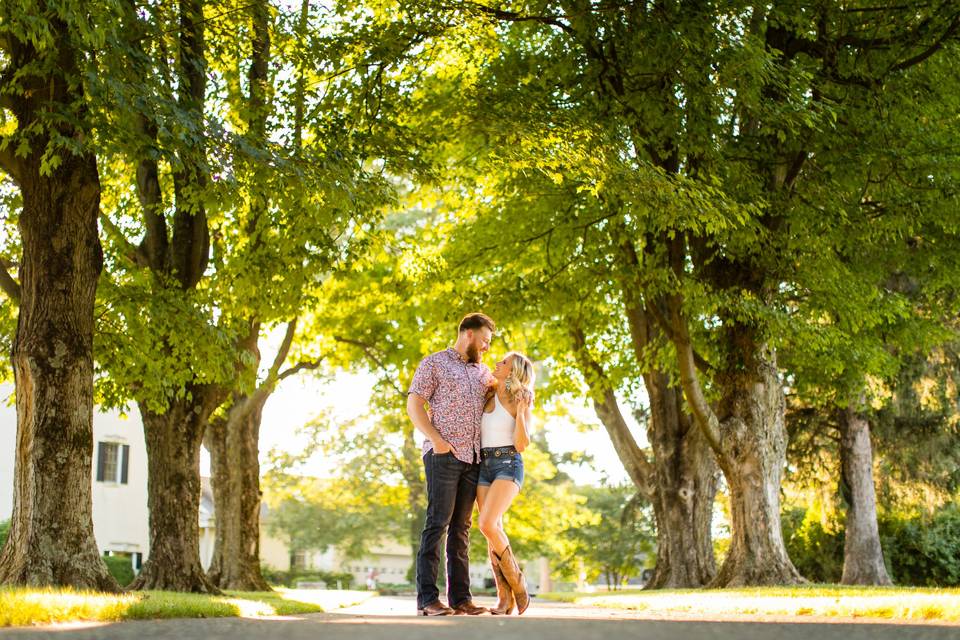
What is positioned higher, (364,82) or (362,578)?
(364,82)

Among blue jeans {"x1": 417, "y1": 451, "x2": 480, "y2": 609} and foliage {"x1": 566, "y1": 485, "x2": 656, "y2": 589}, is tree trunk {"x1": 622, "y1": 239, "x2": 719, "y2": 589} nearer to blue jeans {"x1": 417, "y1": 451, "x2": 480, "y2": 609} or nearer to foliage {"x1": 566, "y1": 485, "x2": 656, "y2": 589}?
blue jeans {"x1": 417, "y1": 451, "x2": 480, "y2": 609}

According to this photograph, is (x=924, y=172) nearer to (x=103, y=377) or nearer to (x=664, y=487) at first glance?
(x=664, y=487)

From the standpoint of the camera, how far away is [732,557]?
18.8m

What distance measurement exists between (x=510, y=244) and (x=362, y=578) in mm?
62005

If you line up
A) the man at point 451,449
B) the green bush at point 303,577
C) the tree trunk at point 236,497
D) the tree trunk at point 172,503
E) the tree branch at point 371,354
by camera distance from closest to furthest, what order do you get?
the man at point 451,449 < the tree trunk at point 172,503 < the tree trunk at point 236,497 < the tree branch at point 371,354 < the green bush at point 303,577

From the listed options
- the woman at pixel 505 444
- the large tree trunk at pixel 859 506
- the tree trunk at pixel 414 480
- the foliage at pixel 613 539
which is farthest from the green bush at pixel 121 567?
the woman at pixel 505 444

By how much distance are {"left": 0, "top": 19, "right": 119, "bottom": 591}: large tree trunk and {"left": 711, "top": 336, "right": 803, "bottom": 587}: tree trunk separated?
1070 cm

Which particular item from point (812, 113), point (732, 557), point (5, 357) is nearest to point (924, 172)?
point (812, 113)

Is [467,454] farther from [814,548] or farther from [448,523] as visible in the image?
[814,548]

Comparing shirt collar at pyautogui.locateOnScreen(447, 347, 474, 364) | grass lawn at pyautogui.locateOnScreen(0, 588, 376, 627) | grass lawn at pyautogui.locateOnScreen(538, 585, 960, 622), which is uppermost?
shirt collar at pyautogui.locateOnScreen(447, 347, 474, 364)

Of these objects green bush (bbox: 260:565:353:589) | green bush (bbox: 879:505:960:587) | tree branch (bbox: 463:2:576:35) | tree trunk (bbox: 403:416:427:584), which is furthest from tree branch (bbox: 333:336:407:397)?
green bush (bbox: 260:565:353:589)

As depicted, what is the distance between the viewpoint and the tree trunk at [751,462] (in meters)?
18.5

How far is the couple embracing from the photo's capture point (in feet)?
30.1

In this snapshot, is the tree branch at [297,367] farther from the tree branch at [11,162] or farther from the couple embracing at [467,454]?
the couple embracing at [467,454]
